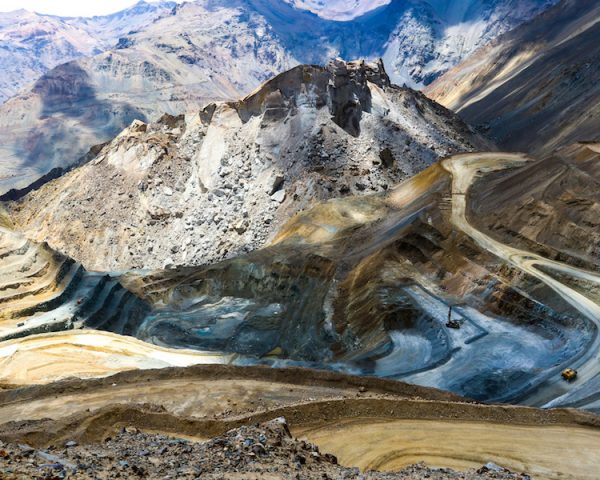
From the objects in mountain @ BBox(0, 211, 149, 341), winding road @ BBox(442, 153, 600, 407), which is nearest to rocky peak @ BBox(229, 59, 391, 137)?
winding road @ BBox(442, 153, 600, 407)

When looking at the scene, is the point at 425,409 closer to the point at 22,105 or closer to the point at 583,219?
the point at 583,219

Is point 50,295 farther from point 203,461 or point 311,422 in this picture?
point 203,461

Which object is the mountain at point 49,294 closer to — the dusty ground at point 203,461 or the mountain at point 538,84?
the dusty ground at point 203,461

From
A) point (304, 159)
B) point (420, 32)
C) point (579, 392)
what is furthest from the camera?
point (420, 32)

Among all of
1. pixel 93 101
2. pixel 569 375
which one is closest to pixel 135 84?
pixel 93 101

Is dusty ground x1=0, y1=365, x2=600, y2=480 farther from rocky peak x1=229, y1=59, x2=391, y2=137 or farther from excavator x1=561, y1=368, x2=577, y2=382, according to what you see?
rocky peak x1=229, y1=59, x2=391, y2=137

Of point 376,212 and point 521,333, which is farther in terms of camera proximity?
point 376,212

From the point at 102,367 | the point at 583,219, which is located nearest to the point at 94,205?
the point at 102,367
